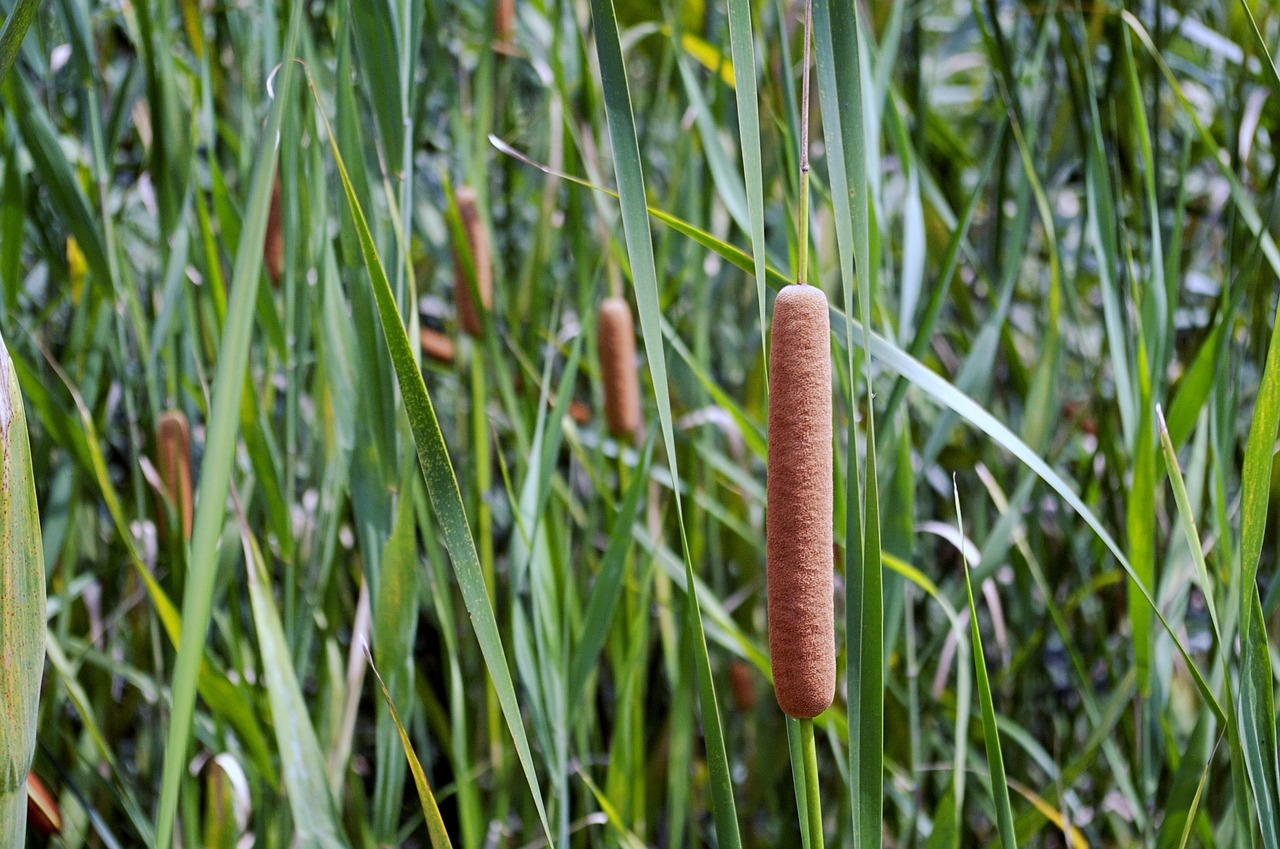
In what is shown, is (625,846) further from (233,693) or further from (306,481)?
(306,481)

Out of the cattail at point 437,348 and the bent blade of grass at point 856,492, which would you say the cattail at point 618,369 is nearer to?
the cattail at point 437,348

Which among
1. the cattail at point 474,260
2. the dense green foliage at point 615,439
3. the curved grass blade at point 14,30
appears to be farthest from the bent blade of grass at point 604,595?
the curved grass blade at point 14,30

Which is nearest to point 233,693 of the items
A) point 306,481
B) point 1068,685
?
point 306,481

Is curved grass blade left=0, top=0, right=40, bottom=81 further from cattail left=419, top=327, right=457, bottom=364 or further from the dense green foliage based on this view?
cattail left=419, top=327, right=457, bottom=364

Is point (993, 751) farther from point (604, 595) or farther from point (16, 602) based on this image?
point (16, 602)

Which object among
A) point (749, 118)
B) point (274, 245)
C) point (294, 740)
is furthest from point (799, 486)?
point (274, 245)

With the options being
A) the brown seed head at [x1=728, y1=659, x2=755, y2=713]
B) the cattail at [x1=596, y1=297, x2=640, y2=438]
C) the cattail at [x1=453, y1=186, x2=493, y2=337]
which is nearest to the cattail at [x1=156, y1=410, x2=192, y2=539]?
the cattail at [x1=453, y1=186, x2=493, y2=337]
